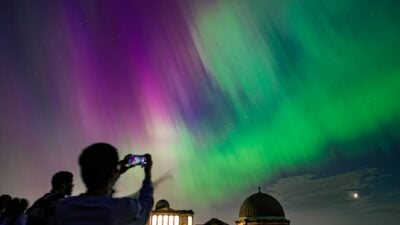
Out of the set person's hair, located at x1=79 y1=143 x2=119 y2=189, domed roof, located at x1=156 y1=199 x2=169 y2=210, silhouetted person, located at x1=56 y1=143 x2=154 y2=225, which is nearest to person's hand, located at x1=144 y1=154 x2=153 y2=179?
silhouetted person, located at x1=56 y1=143 x2=154 y2=225

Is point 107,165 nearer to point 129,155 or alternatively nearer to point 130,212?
point 130,212

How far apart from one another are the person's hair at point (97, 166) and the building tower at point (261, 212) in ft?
160

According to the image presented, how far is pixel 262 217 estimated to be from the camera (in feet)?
160

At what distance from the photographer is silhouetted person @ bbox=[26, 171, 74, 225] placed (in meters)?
4.97

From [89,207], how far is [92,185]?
19 cm

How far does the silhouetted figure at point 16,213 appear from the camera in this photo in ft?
20.7

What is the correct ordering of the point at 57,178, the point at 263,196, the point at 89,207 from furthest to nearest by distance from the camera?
1. the point at 263,196
2. the point at 57,178
3. the point at 89,207

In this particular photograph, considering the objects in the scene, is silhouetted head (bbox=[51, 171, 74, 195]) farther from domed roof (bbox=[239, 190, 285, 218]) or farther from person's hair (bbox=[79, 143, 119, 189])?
domed roof (bbox=[239, 190, 285, 218])

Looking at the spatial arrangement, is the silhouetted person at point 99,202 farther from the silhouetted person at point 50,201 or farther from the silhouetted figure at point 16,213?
the silhouetted figure at point 16,213

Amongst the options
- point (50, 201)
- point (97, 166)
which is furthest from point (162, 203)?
point (97, 166)

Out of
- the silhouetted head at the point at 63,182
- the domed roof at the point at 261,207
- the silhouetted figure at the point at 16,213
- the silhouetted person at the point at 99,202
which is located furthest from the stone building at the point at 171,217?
the silhouetted person at the point at 99,202

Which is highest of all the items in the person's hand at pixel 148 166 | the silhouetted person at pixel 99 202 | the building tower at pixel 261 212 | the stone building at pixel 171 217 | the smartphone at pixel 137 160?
the building tower at pixel 261 212

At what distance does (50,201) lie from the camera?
5.21m

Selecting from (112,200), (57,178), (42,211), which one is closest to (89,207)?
(112,200)
